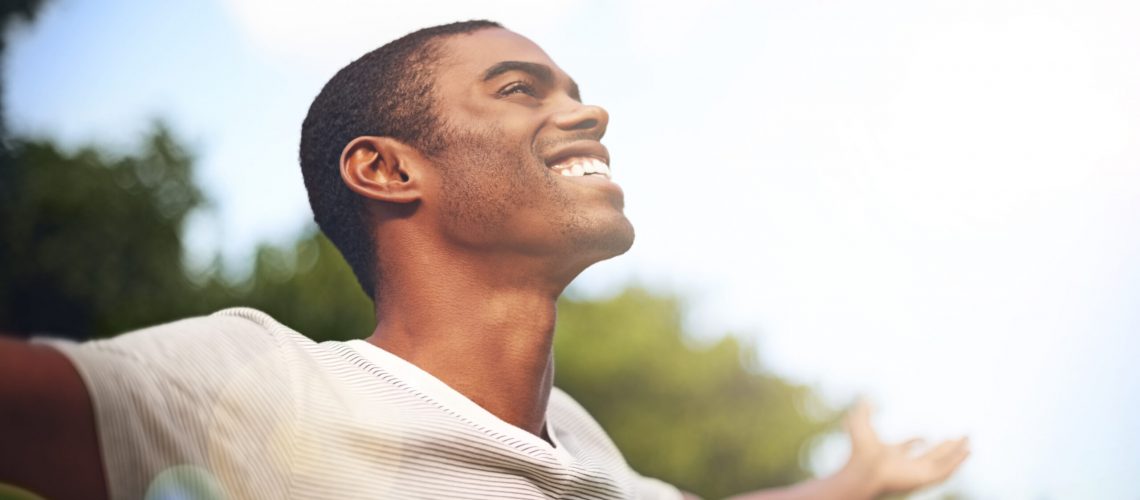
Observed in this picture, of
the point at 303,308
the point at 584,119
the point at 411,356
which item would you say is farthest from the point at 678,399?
the point at 411,356

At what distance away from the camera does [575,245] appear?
1.50 meters

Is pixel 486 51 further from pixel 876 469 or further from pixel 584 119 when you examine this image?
pixel 876 469

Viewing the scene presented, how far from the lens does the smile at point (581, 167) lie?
5.12ft

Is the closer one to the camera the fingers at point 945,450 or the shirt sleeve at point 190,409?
the shirt sleeve at point 190,409

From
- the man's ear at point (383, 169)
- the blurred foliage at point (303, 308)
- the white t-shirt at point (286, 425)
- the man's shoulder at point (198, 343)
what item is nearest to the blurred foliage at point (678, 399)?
the blurred foliage at point (303, 308)

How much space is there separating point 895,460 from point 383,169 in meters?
0.99

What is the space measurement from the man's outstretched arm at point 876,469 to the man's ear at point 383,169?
794mm

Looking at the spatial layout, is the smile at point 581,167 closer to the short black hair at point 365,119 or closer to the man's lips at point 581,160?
the man's lips at point 581,160

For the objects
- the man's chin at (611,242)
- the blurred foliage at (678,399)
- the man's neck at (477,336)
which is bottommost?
the man's neck at (477,336)

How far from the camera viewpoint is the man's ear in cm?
153

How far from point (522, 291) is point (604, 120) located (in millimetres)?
306

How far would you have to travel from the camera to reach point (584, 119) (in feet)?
5.27

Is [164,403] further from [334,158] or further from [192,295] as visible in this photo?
[192,295]

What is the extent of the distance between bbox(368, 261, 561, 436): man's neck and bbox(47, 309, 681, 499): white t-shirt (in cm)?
5
